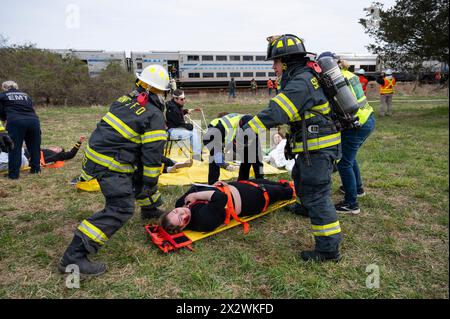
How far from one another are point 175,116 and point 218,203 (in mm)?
3748

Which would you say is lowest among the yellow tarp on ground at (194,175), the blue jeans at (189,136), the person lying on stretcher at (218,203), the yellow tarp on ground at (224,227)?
the yellow tarp on ground at (224,227)

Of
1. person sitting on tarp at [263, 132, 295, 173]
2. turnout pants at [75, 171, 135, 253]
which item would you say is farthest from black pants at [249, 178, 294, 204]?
person sitting on tarp at [263, 132, 295, 173]

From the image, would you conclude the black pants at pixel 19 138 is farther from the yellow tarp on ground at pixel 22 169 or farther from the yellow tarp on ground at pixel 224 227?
the yellow tarp on ground at pixel 224 227

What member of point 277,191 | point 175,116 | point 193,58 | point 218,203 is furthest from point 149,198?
point 193,58

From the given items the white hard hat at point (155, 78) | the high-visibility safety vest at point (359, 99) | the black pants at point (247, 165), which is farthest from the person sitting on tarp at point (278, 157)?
the white hard hat at point (155, 78)

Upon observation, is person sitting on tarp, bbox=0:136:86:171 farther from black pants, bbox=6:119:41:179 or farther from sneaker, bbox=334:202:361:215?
sneaker, bbox=334:202:361:215

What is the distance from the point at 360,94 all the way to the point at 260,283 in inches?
99.9

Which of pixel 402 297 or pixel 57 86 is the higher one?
pixel 57 86

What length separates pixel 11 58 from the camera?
18766 millimetres

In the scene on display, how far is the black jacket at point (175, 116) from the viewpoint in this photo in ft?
22.6

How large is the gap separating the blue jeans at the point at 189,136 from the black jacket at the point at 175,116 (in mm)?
101

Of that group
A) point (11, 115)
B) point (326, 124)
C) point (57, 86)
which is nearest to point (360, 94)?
point (326, 124)

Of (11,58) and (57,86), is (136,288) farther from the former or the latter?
(11,58)
